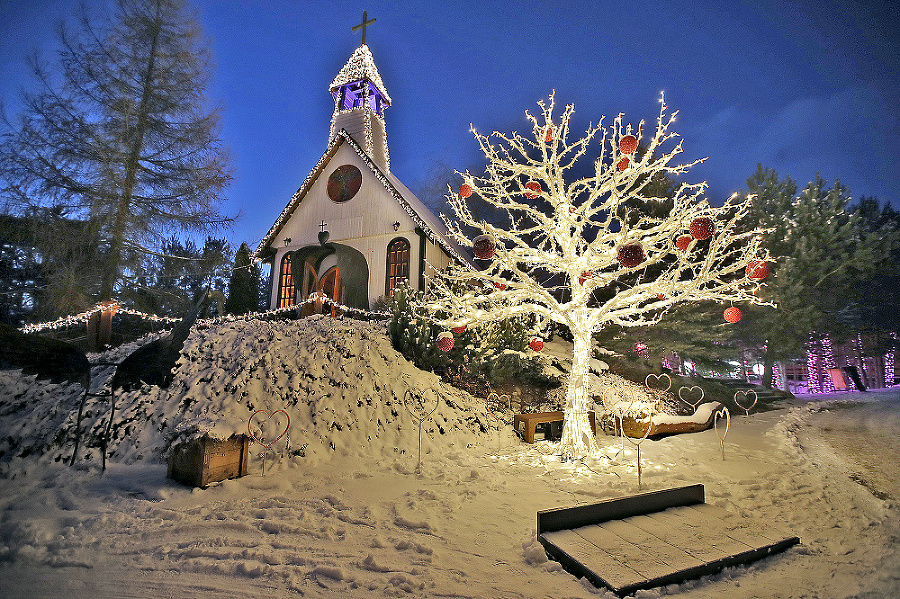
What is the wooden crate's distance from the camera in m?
4.71

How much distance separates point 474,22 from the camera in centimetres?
7512

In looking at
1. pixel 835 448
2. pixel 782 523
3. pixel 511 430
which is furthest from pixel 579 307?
pixel 835 448

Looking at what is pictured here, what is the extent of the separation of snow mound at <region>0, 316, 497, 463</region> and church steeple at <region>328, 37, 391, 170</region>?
43.4ft

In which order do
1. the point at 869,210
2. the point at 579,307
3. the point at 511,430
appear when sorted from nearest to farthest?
the point at 579,307 → the point at 511,430 → the point at 869,210

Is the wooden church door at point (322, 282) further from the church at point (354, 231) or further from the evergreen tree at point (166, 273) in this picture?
the evergreen tree at point (166, 273)

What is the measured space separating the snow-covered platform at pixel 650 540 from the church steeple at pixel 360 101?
732 inches

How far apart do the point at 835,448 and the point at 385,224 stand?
14857mm

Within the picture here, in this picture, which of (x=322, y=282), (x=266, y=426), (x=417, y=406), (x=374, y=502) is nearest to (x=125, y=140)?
(x=322, y=282)

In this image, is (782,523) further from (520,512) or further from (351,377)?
(351,377)

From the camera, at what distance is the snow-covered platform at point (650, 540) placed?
2822mm

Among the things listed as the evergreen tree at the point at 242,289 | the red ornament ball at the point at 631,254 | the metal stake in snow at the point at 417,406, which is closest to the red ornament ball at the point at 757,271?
the red ornament ball at the point at 631,254

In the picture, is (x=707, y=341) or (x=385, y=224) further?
(x=385, y=224)

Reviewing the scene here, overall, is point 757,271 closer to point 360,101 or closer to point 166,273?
point 166,273

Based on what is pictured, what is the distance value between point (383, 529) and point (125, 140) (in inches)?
580
